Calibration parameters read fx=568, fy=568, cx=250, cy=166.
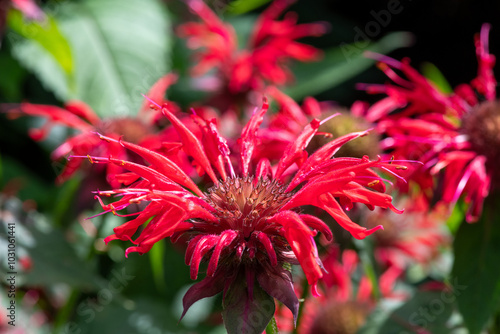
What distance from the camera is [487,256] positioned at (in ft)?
2.31

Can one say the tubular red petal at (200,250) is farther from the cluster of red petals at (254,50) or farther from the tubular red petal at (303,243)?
the cluster of red petals at (254,50)

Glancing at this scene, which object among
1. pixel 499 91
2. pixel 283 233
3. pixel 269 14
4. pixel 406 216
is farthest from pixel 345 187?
pixel 499 91

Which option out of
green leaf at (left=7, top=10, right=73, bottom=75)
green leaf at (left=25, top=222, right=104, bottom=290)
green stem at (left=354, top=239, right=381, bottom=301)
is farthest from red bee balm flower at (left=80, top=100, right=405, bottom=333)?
green leaf at (left=7, top=10, right=73, bottom=75)

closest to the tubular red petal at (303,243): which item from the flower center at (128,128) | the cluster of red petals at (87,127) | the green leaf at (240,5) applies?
the cluster of red petals at (87,127)

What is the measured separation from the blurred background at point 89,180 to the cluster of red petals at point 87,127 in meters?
0.04

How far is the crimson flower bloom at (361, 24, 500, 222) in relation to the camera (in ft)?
2.32

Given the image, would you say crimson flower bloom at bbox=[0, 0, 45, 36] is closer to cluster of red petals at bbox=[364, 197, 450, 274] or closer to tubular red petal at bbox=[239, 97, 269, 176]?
tubular red petal at bbox=[239, 97, 269, 176]

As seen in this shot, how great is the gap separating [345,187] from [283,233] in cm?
7

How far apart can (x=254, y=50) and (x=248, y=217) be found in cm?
84

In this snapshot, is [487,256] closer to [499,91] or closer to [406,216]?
[406,216]

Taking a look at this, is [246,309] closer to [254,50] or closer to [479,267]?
[479,267]

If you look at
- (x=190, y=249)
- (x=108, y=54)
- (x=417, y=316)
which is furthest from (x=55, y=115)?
(x=417, y=316)

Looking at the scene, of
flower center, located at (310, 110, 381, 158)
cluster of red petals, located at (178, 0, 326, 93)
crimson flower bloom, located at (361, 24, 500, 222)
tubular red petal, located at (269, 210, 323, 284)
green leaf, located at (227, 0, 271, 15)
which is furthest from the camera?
green leaf, located at (227, 0, 271, 15)

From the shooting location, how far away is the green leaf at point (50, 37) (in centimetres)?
96
